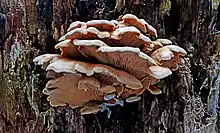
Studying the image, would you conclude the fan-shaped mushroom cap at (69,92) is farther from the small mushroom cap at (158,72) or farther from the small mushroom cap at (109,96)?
the small mushroom cap at (158,72)

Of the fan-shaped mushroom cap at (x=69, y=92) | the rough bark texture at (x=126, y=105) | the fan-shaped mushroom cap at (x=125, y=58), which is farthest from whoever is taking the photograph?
the rough bark texture at (x=126, y=105)

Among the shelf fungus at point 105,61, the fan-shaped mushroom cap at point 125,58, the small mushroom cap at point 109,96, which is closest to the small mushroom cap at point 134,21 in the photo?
the shelf fungus at point 105,61

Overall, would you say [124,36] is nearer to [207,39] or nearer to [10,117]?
[207,39]

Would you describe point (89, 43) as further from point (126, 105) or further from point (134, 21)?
point (126, 105)

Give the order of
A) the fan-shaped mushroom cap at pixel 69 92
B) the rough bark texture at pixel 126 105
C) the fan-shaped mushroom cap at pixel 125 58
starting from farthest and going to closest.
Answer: the rough bark texture at pixel 126 105, the fan-shaped mushroom cap at pixel 69 92, the fan-shaped mushroom cap at pixel 125 58

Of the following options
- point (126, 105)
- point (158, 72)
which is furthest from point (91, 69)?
point (126, 105)

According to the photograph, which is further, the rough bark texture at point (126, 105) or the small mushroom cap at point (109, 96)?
the rough bark texture at point (126, 105)

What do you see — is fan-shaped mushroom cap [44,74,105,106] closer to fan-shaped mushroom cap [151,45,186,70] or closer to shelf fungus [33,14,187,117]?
shelf fungus [33,14,187,117]
